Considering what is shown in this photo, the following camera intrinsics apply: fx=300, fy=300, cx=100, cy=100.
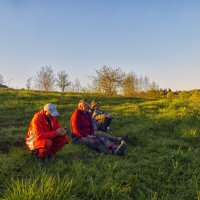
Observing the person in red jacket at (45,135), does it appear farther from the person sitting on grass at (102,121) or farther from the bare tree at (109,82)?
the bare tree at (109,82)

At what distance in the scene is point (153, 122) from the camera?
1318cm

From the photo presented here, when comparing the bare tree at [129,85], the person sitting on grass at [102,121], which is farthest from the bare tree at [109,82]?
the person sitting on grass at [102,121]

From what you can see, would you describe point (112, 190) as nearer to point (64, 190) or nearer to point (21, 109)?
point (64, 190)

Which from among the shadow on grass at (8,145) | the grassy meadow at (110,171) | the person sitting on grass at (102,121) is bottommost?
the grassy meadow at (110,171)

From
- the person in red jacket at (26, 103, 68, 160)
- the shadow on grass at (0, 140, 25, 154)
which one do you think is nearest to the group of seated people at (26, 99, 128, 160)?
the person in red jacket at (26, 103, 68, 160)

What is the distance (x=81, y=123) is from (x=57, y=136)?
2366 millimetres

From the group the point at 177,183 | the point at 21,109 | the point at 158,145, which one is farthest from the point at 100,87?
the point at 177,183

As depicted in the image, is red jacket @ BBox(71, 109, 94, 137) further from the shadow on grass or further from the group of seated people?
the shadow on grass

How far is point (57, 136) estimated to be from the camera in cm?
732

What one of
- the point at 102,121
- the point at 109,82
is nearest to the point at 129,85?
the point at 109,82

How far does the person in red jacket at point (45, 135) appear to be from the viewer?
7.03m

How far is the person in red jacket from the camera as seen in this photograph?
7027 millimetres

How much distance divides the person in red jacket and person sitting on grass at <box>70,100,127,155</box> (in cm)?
163

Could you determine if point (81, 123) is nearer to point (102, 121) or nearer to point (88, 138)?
point (88, 138)
